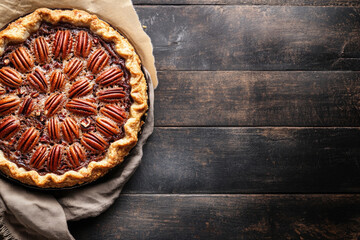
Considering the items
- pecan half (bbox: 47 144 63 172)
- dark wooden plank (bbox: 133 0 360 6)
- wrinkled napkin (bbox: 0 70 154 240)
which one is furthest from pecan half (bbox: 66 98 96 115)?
dark wooden plank (bbox: 133 0 360 6)

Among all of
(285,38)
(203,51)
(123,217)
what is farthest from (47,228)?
(285,38)

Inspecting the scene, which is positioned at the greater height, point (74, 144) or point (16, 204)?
point (74, 144)

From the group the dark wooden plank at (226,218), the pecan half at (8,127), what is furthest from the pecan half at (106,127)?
the dark wooden plank at (226,218)

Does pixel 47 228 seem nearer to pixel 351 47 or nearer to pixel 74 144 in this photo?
pixel 74 144

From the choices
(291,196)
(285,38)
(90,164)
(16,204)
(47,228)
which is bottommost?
(291,196)

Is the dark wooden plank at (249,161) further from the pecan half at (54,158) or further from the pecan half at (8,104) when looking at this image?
the pecan half at (8,104)
